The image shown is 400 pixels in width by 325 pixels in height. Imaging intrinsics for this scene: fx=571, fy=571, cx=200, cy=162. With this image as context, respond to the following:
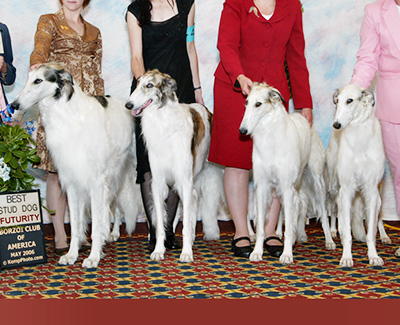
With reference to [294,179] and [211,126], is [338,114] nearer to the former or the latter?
[294,179]

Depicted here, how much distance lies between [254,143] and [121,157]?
3.64 feet

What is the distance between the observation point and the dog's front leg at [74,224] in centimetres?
416

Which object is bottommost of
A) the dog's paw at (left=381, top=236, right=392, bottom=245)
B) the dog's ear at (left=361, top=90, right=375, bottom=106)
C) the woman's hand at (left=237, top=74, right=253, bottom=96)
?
the dog's paw at (left=381, top=236, right=392, bottom=245)

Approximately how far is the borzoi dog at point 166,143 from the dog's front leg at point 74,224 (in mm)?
558

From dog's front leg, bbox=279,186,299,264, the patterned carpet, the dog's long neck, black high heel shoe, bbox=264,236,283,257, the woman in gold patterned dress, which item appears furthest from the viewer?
the woman in gold patterned dress

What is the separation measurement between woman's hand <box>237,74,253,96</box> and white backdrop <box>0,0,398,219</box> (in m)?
1.82

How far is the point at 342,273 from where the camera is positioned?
12.3 ft

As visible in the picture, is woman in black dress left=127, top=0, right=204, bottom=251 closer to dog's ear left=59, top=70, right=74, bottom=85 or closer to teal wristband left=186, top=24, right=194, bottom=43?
teal wristband left=186, top=24, right=194, bottom=43

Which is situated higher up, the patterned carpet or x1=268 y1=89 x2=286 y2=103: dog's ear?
x1=268 y1=89 x2=286 y2=103: dog's ear

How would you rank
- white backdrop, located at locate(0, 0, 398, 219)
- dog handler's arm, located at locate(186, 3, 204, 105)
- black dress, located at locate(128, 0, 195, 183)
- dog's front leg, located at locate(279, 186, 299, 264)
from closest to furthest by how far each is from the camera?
1. dog's front leg, located at locate(279, 186, 299, 264)
2. black dress, located at locate(128, 0, 195, 183)
3. dog handler's arm, located at locate(186, 3, 204, 105)
4. white backdrop, located at locate(0, 0, 398, 219)

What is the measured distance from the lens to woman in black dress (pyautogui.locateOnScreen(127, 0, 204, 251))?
449 cm

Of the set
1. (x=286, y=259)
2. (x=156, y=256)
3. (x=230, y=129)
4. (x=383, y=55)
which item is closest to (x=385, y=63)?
(x=383, y=55)

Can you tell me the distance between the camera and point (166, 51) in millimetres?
4609

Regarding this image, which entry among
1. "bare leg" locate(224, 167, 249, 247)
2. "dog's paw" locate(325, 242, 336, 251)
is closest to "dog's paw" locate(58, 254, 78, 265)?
"bare leg" locate(224, 167, 249, 247)
